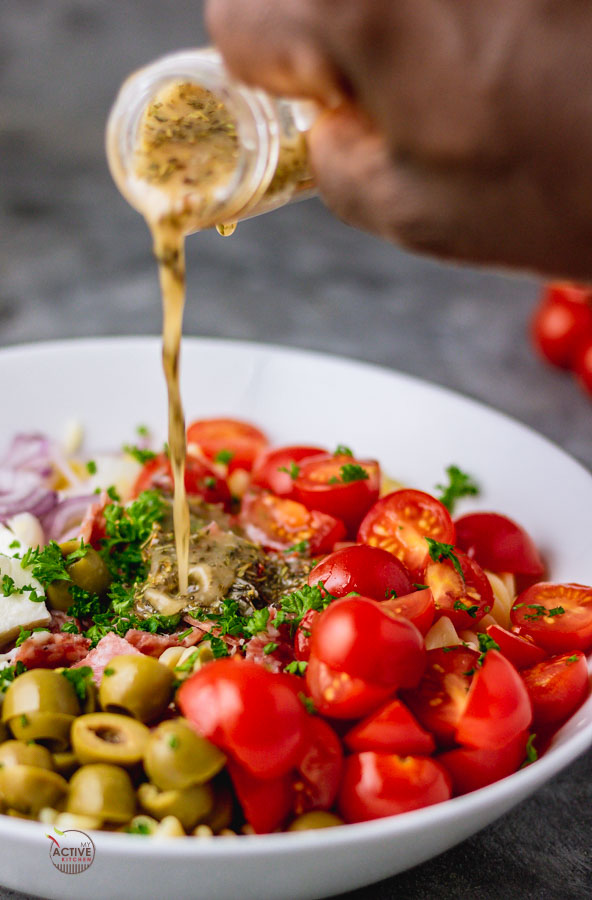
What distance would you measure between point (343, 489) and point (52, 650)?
3.03 ft

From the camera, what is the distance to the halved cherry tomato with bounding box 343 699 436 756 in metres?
1.77

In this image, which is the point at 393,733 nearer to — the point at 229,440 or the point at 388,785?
the point at 388,785

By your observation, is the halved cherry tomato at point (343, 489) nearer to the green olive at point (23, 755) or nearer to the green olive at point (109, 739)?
the green olive at point (109, 739)

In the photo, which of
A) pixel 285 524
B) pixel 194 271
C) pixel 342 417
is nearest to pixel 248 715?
pixel 285 524

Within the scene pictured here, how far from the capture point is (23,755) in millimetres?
1712

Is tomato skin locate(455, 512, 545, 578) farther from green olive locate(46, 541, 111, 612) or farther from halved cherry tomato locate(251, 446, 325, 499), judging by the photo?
green olive locate(46, 541, 111, 612)

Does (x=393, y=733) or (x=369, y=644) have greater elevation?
(x=369, y=644)

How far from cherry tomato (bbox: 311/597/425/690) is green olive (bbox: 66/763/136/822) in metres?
0.42

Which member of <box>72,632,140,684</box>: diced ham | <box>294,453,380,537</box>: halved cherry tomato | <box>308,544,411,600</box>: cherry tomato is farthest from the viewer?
<box>294,453,380,537</box>: halved cherry tomato

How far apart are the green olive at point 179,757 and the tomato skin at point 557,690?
700mm

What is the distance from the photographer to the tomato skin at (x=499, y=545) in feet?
8.22

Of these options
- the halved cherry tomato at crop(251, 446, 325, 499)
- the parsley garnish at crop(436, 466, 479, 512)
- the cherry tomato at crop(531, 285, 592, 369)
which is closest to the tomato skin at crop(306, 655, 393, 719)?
the halved cherry tomato at crop(251, 446, 325, 499)

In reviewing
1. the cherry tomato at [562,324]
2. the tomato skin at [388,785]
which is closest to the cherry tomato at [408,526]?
the tomato skin at [388,785]

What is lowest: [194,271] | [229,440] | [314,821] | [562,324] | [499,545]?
[194,271]
